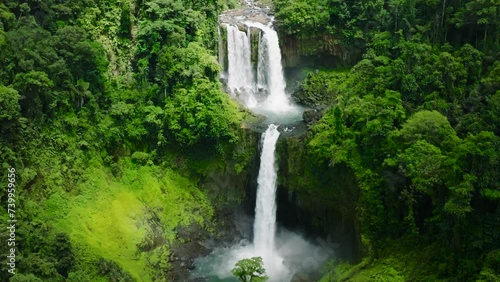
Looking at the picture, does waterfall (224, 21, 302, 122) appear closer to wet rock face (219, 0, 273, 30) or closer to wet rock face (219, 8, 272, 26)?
wet rock face (219, 0, 273, 30)

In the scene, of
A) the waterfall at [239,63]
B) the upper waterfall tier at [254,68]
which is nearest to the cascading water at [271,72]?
the upper waterfall tier at [254,68]

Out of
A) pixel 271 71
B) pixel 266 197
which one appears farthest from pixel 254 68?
pixel 266 197

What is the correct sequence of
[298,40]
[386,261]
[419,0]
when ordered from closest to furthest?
[386,261] < [419,0] < [298,40]

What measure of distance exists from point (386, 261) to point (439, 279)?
2561mm

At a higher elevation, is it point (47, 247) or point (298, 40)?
point (298, 40)

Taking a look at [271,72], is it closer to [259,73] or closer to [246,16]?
[259,73]

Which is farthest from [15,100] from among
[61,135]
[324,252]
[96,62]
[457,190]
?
[457,190]

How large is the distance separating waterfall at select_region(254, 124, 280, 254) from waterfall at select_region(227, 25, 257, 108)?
578 centimetres

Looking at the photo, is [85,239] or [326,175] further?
[326,175]

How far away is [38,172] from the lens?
24219mm

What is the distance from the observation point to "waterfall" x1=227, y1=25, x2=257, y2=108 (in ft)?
113

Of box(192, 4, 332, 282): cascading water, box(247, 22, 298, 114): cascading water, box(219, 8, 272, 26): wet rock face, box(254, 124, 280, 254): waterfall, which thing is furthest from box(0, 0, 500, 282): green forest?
box(219, 8, 272, 26): wet rock face

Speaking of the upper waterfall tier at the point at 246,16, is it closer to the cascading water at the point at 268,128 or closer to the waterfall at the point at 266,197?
the cascading water at the point at 268,128

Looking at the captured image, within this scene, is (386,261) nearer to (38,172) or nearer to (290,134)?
(290,134)
